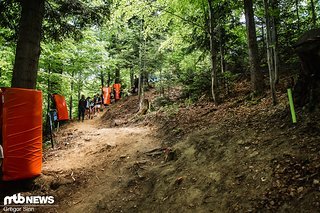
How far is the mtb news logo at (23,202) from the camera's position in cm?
581

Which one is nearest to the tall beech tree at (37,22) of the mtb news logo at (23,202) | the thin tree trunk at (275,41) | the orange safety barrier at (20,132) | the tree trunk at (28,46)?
the tree trunk at (28,46)

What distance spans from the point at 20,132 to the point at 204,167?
15.1 ft

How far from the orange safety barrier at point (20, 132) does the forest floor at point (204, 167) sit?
55 centimetres

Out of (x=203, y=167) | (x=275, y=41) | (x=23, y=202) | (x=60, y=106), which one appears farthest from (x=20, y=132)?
(x=60, y=106)

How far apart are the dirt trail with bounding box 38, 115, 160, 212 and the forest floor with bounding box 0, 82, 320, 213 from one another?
0.03 meters

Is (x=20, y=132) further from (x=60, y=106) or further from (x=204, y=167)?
(x=60, y=106)

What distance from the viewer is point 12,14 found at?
855cm

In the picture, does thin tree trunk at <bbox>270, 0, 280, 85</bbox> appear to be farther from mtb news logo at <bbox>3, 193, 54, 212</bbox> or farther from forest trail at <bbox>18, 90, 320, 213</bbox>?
mtb news logo at <bbox>3, 193, 54, 212</bbox>

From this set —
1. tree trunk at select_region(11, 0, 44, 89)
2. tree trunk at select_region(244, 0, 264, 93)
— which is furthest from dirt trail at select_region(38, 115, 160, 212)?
tree trunk at select_region(244, 0, 264, 93)

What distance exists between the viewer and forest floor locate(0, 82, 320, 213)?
12.8ft

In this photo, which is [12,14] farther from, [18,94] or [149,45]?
[149,45]

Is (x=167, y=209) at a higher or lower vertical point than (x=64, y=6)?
lower

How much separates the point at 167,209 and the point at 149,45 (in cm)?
1350

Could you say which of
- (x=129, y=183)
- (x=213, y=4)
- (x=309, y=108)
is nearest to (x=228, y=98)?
(x=213, y=4)
